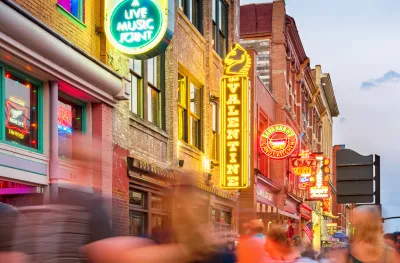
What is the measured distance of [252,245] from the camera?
896cm

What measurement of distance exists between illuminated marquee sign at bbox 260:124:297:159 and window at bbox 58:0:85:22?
16.9 m

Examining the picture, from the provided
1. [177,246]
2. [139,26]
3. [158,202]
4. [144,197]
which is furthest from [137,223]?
[177,246]

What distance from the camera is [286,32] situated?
36531 millimetres

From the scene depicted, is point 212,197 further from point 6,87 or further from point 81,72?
point 6,87

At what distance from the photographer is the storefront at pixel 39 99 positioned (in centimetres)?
1017

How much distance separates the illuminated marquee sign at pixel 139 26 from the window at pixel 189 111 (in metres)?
6.11

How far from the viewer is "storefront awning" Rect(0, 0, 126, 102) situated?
32.2 ft

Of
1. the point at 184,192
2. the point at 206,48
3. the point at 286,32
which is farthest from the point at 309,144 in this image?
the point at 184,192

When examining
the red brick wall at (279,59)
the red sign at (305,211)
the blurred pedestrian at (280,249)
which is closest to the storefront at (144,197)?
the blurred pedestrian at (280,249)

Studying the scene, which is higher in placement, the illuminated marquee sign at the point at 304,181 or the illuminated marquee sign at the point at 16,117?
the illuminated marquee sign at the point at 16,117

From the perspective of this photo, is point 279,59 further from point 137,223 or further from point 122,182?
point 122,182

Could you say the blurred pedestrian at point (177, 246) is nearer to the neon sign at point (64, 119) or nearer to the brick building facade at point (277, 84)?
the neon sign at point (64, 119)

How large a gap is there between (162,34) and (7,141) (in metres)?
3.53

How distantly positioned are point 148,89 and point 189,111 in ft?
11.3
